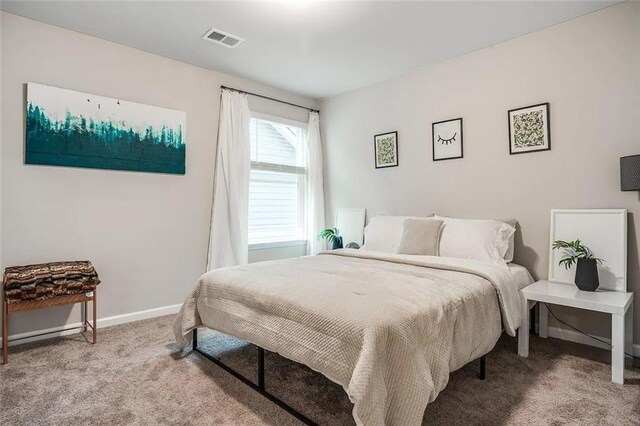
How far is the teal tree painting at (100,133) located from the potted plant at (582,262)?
3515 millimetres

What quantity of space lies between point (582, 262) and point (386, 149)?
2.24 meters

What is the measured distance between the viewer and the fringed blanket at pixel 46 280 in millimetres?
2334

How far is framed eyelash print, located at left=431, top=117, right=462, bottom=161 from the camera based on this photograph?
3.44 m

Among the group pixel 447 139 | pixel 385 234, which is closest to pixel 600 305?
pixel 385 234

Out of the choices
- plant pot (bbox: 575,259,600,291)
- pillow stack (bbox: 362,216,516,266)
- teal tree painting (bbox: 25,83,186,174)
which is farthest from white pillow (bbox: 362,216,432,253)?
teal tree painting (bbox: 25,83,186,174)

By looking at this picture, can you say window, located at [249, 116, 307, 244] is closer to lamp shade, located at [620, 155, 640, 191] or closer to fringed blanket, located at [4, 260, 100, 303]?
fringed blanket, located at [4, 260, 100, 303]

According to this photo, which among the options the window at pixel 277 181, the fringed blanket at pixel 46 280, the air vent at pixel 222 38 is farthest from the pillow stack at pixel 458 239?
the fringed blanket at pixel 46 280

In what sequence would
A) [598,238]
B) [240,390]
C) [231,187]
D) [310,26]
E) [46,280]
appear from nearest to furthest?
1. [240,390]
2. [46,280]
3. [598,238]
4. [310,26]
5. [231,187]

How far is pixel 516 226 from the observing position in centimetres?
305

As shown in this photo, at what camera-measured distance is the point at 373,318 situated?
1.48m

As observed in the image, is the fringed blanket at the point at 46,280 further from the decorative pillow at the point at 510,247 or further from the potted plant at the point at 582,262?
the potted plant at the point at 582,262

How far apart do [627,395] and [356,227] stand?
2.82m

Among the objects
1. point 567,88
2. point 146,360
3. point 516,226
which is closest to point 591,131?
point 567,88

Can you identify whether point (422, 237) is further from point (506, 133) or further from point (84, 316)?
point (84, 316)
